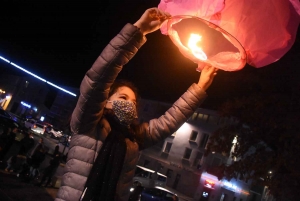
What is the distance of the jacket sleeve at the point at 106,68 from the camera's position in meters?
2.08

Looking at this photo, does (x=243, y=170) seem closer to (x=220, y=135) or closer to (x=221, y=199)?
(x=220, y=135)

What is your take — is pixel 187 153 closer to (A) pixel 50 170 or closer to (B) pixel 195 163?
(B) pixel 195 163

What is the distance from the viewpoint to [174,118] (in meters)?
2.88

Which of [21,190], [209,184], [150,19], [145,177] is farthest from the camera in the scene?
[209,184]

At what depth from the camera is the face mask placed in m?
2.50

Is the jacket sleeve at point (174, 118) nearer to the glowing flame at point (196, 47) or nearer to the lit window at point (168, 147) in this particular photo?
the glowing flame at point (196, 47)

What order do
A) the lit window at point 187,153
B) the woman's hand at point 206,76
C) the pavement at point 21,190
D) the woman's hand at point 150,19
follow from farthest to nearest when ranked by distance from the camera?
the lit window at point 187,153, the pavement at point 21,190, the woman's hand at point 206,76, the woman's hand at point 150,19

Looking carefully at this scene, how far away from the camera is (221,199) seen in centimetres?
3756

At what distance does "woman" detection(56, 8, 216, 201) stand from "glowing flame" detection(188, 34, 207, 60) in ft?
1.26

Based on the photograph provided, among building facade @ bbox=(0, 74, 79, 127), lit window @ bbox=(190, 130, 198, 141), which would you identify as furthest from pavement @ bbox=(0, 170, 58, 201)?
building facade @ bbox=(0, 74, 79, 127)

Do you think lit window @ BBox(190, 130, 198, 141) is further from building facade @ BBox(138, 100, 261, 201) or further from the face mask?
the face mask

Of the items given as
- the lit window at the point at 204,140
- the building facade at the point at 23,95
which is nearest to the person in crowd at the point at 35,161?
the lit window at the point at 204,140

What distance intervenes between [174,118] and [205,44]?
2.78 feet

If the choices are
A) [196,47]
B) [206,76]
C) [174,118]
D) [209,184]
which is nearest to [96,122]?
[174,118]
